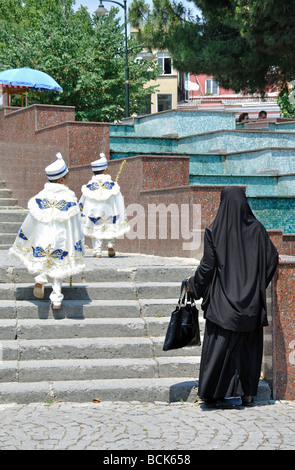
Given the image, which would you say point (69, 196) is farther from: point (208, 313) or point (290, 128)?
point (290, 128)

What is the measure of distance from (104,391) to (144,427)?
1.10m

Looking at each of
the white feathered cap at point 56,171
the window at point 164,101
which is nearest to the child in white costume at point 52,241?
the white feathered cap at point 56,171

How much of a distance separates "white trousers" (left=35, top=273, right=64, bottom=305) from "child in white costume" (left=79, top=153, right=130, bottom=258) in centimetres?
361

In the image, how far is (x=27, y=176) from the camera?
16.5 meters

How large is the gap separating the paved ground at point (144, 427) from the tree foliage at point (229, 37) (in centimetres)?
957

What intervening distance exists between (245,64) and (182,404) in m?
10.6

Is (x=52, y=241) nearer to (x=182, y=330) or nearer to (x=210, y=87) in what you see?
(x=182, y=330)

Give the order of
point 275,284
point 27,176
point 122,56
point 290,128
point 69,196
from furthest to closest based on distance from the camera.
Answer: point 122,56 < point 290,128 < point 27,176 < point 69,196 < point 275,284

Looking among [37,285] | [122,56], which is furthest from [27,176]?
[122,56]

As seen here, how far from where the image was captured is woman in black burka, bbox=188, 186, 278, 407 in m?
7.17

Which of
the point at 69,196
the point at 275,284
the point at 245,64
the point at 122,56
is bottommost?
the point at 275,284

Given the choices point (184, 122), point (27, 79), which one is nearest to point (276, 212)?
point (184, 122)

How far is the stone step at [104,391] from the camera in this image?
747cm

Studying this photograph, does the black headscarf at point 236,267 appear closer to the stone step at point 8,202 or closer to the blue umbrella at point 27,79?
the stone step at point 8,202
